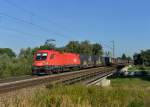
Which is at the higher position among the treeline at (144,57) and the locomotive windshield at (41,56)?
the treeline at (144,57)

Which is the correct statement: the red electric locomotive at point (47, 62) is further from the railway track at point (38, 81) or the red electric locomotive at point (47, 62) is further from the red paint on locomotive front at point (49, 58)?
the railway track at point (38, 81)

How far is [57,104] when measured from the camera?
1443cm

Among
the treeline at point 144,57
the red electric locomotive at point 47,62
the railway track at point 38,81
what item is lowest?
the railway track at point 38,81

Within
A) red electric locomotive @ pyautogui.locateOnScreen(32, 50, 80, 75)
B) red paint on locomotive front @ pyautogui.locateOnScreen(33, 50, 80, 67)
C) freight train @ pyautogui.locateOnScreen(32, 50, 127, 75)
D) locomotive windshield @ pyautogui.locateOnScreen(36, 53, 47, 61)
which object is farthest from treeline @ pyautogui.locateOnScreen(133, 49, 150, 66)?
locomotive windshield @ pyautogui.locateOnScreen(36, 53, 47, 61)

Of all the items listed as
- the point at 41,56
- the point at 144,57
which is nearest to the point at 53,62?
the point at 41,56

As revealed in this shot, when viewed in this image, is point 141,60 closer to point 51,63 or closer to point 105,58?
point 105,58

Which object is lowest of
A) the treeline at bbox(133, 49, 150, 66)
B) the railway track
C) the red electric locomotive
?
the railway track

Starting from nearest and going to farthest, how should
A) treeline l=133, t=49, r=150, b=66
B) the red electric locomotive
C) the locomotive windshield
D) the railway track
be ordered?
the railway track
the red electric locomotive
the locomotive windshield
treeline l=133, t=49, r=150, b=66

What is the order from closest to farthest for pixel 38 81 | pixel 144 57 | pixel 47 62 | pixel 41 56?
pixel 38 81
pixel 47 62
pixel 41 56
pixel 144 57

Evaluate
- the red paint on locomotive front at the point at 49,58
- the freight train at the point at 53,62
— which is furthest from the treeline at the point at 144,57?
the red paint on locomotive front at the point at 49,58

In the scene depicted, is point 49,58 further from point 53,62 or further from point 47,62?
point 53,62

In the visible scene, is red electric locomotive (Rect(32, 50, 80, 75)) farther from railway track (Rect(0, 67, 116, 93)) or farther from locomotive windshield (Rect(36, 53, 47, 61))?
railway track (Rect(0, 67, 116, 93))

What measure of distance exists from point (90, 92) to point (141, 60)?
156 metres

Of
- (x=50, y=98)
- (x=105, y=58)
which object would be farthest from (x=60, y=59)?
(x=105, y=58)
